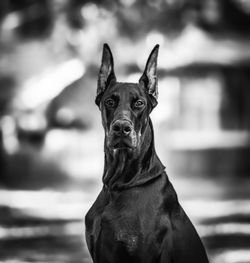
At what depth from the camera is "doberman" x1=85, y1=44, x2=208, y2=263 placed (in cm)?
305

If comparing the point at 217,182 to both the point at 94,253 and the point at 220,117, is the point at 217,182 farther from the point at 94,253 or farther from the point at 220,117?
the point at 94,253

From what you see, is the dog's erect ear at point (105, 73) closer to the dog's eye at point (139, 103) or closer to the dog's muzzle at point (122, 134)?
the dog's eye at point (139, 103)

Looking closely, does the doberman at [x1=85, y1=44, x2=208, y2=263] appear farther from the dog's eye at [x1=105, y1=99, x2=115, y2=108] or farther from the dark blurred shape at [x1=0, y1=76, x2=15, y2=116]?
the dark blurred shape at [x1=0, y1=76, x2=15, y2=116]

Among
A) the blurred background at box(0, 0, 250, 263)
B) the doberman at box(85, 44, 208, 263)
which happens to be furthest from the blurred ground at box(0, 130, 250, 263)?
the doberman at box(85, 44, 208, 263)

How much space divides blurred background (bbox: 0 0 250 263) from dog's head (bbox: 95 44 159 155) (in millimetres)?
8488

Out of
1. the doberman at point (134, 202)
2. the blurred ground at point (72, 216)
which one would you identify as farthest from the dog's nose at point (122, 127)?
the blurred ground at point (72, 216)

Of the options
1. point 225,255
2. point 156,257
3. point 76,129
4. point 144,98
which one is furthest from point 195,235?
point 76,129

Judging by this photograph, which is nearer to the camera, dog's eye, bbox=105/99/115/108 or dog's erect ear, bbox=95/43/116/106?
dog's eye, bbox=105/99/115/108

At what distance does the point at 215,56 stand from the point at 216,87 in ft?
2.17

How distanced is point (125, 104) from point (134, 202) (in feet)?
1.58

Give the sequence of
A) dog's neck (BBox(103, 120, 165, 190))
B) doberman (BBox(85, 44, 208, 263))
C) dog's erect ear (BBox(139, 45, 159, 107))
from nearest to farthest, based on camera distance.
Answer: doberman (BBox(85, 44, 208, 263)), dog's neck (BBox(103, 120, 165, 190)), dog's erect ear (BBox(139, 45, 159, 107))

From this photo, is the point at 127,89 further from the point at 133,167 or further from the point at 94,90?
the point at 94,90

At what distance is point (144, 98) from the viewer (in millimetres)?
3273

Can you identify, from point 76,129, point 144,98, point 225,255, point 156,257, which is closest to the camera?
point 156,257
